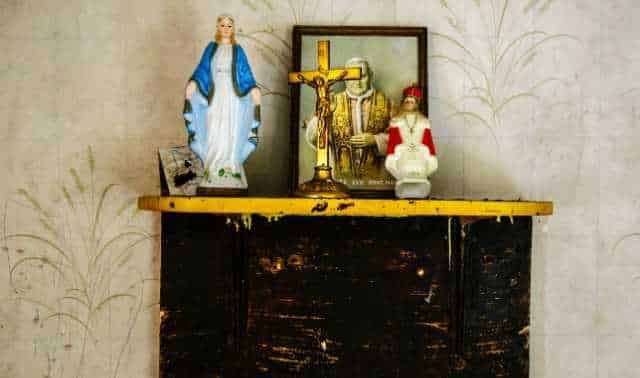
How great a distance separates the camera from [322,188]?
835 millimetres

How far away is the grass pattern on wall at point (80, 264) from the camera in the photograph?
1.04 m

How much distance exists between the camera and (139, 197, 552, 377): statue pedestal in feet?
2.94

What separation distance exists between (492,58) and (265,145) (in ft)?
1.52

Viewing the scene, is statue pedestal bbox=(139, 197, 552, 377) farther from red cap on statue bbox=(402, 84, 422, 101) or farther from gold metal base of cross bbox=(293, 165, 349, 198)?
red cap on statue bbox=(402, 84, 422, 101)

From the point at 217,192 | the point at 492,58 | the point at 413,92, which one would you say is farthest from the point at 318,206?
the point at 492,58

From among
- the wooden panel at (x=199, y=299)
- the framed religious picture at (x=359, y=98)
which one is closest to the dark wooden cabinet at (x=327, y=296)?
the wooden panel at (x=199, y=299)

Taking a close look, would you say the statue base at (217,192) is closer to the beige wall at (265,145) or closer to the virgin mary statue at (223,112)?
the virgin mary statue at (223,112)


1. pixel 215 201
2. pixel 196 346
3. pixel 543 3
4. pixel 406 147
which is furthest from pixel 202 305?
pixel 543 3

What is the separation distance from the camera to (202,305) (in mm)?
898

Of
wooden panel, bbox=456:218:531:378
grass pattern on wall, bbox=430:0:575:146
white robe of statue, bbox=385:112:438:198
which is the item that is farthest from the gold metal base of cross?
grass pattern on wall, bbox=430:0:575:146

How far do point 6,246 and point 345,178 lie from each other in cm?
65

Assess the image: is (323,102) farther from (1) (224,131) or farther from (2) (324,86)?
(1) (224,131)

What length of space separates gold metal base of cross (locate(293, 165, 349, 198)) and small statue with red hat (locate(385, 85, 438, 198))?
0.33 ft

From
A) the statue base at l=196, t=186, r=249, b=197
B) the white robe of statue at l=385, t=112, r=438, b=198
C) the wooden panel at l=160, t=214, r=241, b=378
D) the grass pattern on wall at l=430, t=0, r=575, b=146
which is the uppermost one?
the grass pattern on wall at l=430, t=0, r=575, b=146
